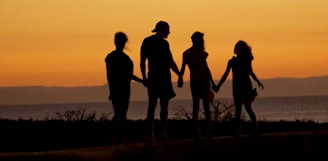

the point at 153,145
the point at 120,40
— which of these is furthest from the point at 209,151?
the point at 120,40

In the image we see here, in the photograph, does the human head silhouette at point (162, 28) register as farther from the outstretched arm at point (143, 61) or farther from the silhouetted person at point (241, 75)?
the silhouetted person at point (241, 75)

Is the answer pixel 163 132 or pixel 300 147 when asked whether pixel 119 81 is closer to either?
pixel 163 132

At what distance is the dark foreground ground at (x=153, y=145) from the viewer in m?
13.0

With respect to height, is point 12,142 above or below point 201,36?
below

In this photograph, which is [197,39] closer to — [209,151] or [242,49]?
[242,49]

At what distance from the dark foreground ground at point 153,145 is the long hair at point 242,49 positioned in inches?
61.2

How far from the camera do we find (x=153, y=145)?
45.8 feet

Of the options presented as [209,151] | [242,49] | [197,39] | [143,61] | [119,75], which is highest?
[197,39]

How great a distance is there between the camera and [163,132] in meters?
16.0

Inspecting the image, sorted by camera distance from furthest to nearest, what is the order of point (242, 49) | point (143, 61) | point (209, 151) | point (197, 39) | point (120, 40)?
point (242, 49), point (197, 39), point (143, 61), point (120, 40), point (209, 151)

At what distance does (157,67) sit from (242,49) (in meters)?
1.81

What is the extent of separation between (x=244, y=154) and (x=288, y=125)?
9155mm

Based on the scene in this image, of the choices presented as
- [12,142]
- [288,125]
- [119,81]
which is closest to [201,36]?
[119,81]

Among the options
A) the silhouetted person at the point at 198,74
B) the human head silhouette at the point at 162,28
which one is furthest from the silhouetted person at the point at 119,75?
the silhouetted person at the point at 198,74
